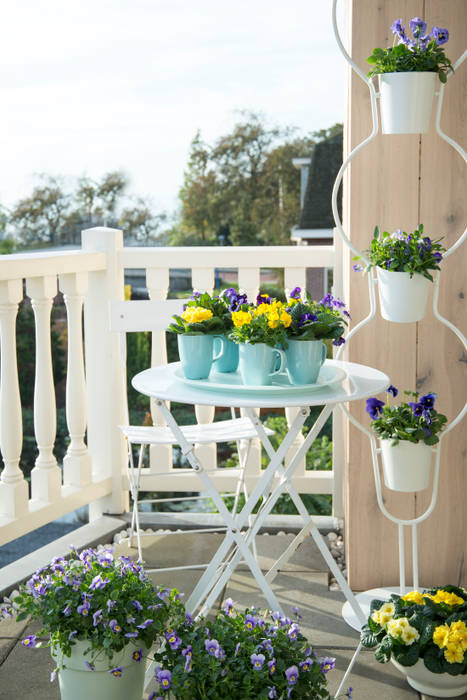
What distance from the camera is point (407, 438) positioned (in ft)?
8.10

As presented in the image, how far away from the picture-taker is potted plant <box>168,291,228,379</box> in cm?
220

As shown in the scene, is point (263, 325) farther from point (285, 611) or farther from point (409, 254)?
point (285, 611)

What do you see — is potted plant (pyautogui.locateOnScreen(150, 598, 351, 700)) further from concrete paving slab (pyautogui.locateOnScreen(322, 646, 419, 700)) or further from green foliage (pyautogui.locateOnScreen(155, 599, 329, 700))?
concrete paving slab (pyautogui.locateOnScreen(322, 646, 419, 700))

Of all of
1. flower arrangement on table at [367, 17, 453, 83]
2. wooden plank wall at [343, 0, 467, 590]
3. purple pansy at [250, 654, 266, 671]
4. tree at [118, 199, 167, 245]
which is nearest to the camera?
purple pansy at [250, 654, 266, 671]

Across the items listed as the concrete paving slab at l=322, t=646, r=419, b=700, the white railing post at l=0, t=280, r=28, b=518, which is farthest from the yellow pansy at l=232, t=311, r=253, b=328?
the white railing post at l=0, t=280, r=28, b=518

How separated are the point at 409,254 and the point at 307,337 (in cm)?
57

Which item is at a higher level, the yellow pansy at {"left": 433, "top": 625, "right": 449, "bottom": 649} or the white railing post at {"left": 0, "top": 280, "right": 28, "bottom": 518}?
the white railing post at {"left": 0, "top": 280, "right": 28, "bottom": 518}

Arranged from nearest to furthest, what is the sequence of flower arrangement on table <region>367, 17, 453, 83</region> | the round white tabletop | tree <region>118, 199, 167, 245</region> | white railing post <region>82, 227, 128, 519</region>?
the round white tabletop, flower arrangement on table <region>367, 17, 453, 83</region>, white railing post <region>82, 227, 128, 519</region>, tree <region>118, 199, 167, 245</region>

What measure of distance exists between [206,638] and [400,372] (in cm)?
127

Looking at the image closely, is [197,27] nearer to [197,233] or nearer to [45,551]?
[197,233]

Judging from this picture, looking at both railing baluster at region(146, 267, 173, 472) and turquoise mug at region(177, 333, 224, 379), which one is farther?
railing baluster at region(146, 267, 173, 472)

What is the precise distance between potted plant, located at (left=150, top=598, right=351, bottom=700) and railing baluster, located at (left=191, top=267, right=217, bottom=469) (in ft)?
5.04

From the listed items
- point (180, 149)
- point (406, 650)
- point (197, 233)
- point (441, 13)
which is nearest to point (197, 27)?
point (180, 149)

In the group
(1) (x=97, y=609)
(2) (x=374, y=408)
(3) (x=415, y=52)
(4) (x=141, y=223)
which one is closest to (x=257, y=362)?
(2) (x=374, y=408)
